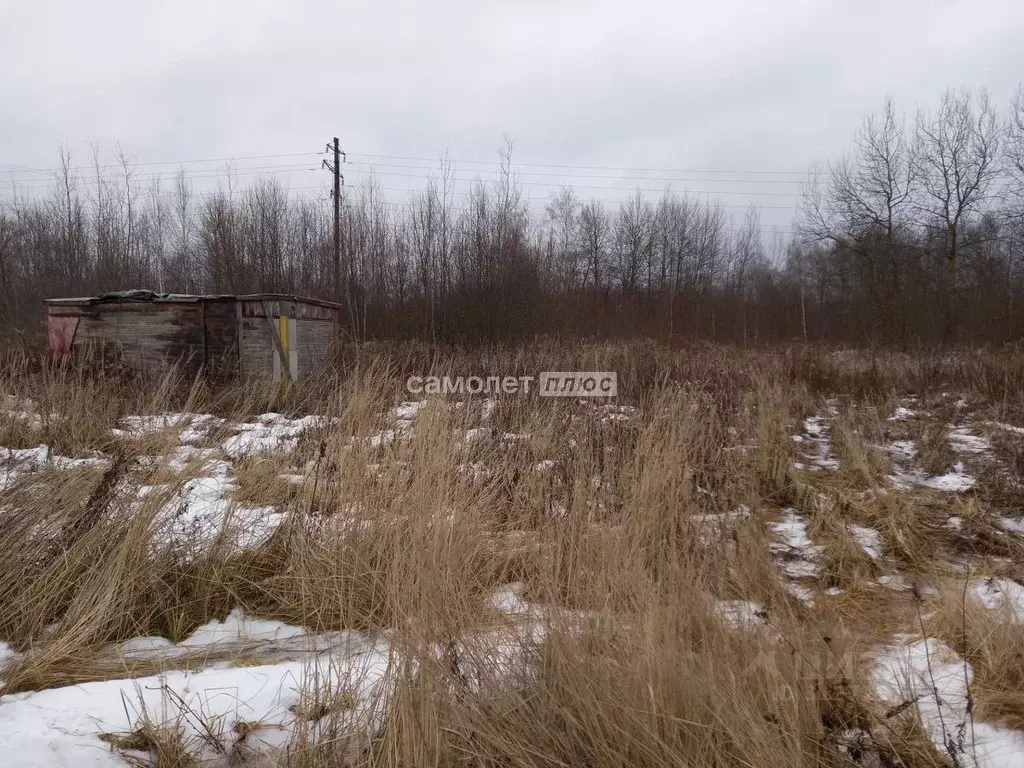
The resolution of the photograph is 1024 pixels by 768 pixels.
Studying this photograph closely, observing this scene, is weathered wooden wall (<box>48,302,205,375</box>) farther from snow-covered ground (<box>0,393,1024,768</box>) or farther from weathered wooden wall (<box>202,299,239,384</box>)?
snow-covered ground (<box>0,393,1024,768</box>)

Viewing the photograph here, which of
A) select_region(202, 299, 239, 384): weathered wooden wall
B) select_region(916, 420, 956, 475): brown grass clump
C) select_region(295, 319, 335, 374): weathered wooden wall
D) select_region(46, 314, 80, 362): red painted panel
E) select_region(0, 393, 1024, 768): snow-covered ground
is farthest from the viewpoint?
select_region(295, 319, 335, 374): weathered wooden wall

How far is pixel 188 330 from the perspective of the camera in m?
8.11

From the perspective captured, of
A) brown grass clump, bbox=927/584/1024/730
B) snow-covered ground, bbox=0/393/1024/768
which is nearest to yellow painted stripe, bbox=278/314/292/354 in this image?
snow-covered ground, bbox=0/393/1024/768

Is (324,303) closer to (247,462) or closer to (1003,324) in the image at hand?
(247,462)

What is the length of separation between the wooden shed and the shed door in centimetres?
2

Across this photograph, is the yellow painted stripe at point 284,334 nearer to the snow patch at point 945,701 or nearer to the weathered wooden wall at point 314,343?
the weathered wooden wall at point 314,343

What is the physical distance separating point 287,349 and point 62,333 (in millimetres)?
3571

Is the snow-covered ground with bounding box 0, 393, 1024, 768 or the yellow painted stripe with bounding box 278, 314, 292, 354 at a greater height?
the yellow painted stripe with bounding box 278, 314, 292, 354

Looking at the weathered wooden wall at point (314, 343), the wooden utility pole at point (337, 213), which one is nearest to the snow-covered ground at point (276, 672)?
the weathered wooden wall at point (314, 343)

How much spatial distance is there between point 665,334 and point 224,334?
17.6 meters

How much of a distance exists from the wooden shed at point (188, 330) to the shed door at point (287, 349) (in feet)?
0.05

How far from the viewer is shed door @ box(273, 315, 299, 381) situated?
8.25 m

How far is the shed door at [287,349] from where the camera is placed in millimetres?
8250

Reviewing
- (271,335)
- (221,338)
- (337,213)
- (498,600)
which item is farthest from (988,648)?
(337,213)
